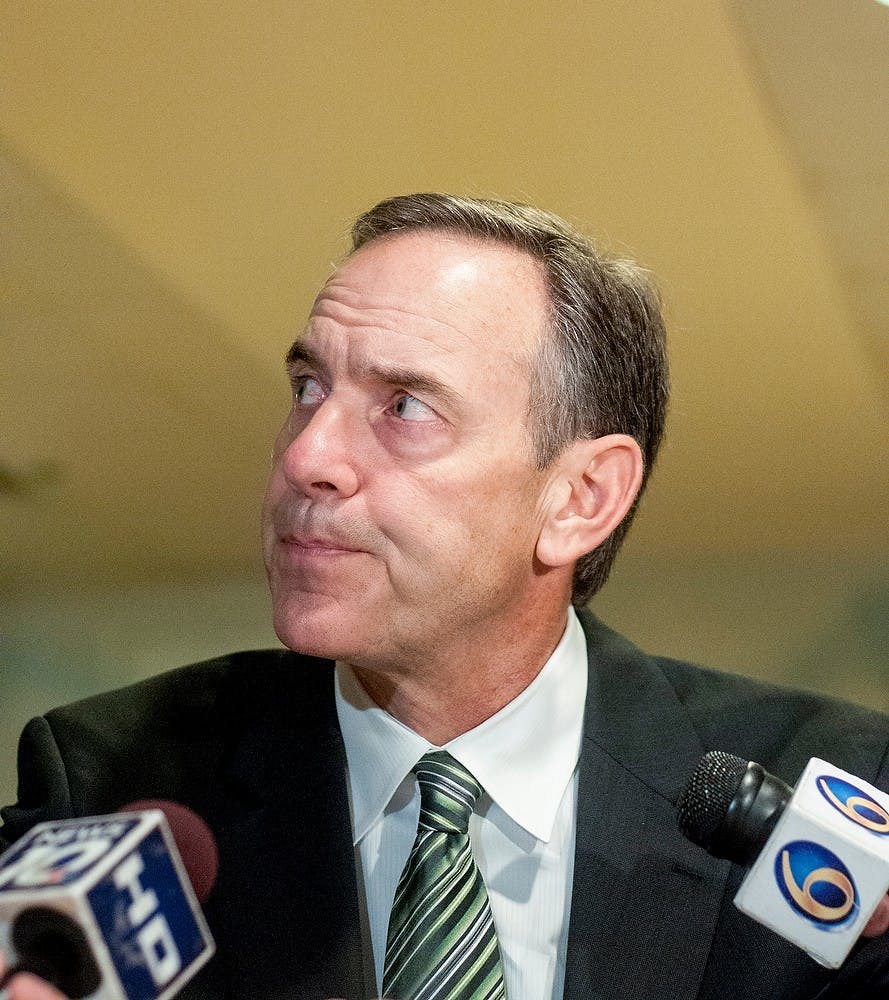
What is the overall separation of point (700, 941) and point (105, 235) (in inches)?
51.7

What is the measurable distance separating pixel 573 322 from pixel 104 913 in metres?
0.97

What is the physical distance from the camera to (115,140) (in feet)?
5.52

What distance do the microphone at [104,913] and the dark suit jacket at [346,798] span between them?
47cm

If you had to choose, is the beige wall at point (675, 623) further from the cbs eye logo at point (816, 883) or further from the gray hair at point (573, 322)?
the cbs eye logo at point (816, 883)

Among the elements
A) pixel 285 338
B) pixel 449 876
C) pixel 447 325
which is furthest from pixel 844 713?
pixel 285 338

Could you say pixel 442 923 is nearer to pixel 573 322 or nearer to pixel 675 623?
pixel 573 322

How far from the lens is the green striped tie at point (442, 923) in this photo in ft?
3.93

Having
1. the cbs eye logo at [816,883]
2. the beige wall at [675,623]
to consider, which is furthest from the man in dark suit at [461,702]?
the cbs eye logo at [816,883]

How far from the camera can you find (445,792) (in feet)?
4.32

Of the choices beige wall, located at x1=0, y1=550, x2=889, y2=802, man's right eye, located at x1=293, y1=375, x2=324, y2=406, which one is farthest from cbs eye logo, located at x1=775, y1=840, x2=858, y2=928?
beige wall, located at x1=0, y1=550, x2=889, y2=802

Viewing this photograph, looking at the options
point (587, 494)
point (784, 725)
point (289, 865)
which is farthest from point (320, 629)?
point (784, 725)

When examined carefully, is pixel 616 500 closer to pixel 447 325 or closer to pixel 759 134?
pixel 447 325

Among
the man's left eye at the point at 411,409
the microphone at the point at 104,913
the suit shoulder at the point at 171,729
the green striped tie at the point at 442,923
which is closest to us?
the microphone at the point at 104,913

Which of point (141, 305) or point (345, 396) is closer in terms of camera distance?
point (345, 396)
